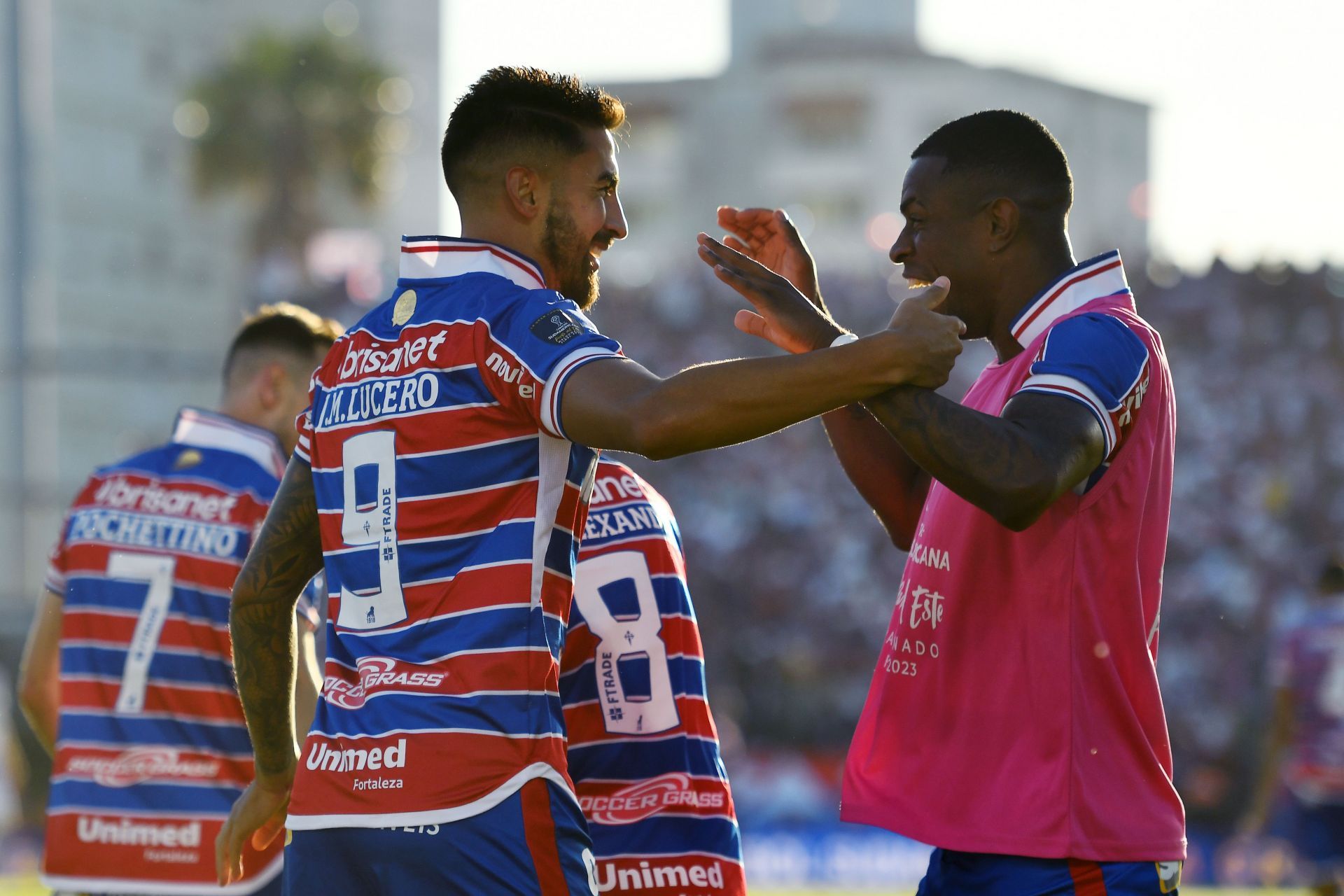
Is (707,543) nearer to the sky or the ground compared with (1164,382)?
nearer to the ground

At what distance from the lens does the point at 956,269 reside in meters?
3.67

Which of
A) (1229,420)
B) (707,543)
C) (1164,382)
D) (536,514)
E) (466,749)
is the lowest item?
(707,543)

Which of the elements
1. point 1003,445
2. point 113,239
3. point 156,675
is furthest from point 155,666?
point 113,239

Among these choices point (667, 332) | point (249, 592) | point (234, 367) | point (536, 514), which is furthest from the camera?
point (667, 332)

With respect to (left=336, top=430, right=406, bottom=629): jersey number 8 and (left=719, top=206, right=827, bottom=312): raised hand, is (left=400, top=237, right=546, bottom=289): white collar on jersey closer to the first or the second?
(left=336, top=430, right=406, bottom=629): jersey number 8

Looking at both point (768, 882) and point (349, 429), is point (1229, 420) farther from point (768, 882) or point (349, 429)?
point (349, 429)

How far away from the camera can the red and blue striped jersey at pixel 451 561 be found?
9.72 feet

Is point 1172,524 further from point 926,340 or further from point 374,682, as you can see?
point 374,682

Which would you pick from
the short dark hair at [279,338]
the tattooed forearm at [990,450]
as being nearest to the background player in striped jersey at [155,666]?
the short dark hair at [279,338]

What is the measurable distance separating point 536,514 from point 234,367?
3009 millimetres

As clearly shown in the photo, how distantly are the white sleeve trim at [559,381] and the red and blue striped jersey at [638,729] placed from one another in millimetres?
1146

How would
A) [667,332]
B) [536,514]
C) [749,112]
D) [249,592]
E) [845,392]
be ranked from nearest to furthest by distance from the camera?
[845,392] → [536,514] → [249,592] → [667,332] → [749,112]

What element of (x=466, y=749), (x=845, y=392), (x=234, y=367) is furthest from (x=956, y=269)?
(x=234, y=367)

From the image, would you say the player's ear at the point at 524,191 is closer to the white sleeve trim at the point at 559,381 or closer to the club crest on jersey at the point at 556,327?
the club crest on jersey at the point at 556,327
